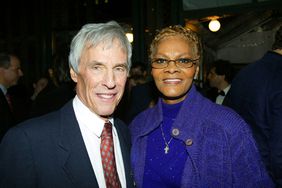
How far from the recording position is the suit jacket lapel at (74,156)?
1.77m

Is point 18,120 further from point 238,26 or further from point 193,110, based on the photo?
point 238,26

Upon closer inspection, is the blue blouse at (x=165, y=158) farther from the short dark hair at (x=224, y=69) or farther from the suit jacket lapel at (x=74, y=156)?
the short dark hair at (x=224, y=69)

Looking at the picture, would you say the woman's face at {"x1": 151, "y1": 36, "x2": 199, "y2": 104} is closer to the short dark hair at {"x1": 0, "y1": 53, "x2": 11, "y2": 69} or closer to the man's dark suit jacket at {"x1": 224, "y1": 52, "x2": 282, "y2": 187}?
the man's dark suit jacket at {"x1": 224, "y1": 52, "x2": 282, "y2": 187}

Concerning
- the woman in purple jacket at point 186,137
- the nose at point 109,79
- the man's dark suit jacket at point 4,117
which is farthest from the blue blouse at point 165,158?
the man's dark suit jacket at point 4,117

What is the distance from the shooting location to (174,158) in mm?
2148

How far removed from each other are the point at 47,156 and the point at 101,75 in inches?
23.8

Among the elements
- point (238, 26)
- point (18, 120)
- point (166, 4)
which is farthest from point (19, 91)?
point (238, 26)

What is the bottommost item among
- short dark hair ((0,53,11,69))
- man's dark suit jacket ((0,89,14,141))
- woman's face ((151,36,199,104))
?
man's dark suit jacket ((0,89,14,141))

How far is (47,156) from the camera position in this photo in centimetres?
173

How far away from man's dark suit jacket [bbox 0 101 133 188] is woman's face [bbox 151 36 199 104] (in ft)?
2.43

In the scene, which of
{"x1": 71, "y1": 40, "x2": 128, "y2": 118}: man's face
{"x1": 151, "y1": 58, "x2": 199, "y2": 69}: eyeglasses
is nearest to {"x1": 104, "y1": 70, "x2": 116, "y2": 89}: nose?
{"x1": 71, "y1": 40, "x2": 128, "y2": 118}: man's face

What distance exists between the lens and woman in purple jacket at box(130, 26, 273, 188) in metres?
1.99

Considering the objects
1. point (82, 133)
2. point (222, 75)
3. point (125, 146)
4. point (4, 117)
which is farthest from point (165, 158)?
point (222, 75)

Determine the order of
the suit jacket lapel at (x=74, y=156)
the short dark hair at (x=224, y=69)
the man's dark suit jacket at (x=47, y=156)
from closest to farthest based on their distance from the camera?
1. the man's dark suit jacket at (x=47, y=156)
2. the suit jacket lapel at (x=74, y=156)
3. the short dark hair at (x=224, y=69)
